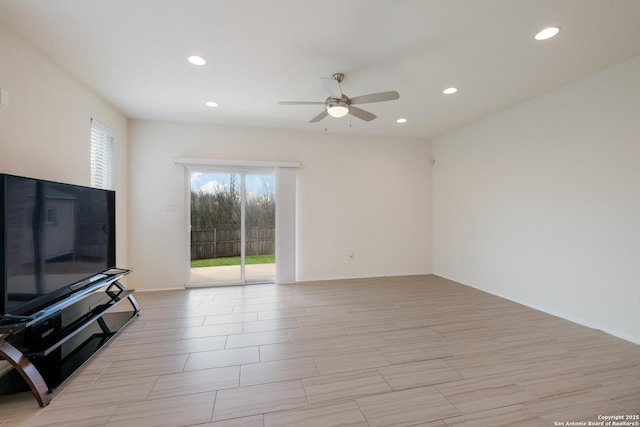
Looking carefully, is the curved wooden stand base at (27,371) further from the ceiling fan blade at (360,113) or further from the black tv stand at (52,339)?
the ceiling fan blade at (360,113)

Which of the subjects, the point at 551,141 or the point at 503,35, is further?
the point at 551,141

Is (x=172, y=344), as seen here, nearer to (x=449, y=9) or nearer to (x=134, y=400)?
(x=134, y=400)

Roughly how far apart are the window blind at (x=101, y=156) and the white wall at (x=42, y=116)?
0.63 ft

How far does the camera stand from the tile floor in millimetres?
1688

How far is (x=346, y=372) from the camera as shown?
2123 millimetres

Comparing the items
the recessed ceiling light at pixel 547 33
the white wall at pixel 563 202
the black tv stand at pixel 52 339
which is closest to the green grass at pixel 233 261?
the black tv stand at pixel 52 339

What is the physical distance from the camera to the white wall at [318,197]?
4.32m

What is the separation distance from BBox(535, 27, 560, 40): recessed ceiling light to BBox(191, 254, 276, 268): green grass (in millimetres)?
4411

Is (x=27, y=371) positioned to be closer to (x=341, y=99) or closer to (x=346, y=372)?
(x=346, y=372)

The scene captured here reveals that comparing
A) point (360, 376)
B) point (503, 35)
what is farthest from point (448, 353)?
point (503, 35)

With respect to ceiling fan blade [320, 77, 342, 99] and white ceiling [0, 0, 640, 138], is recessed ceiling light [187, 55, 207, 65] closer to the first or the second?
white ceiling [0, 0, 640, 138]

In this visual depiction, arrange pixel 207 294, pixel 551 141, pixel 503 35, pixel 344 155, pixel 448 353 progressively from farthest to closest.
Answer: pixel 344 155, pixel 207 294, pixel 551 141, pixel 448 353, pixel 503 35

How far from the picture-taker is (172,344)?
256cm

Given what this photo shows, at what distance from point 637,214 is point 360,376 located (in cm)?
312
